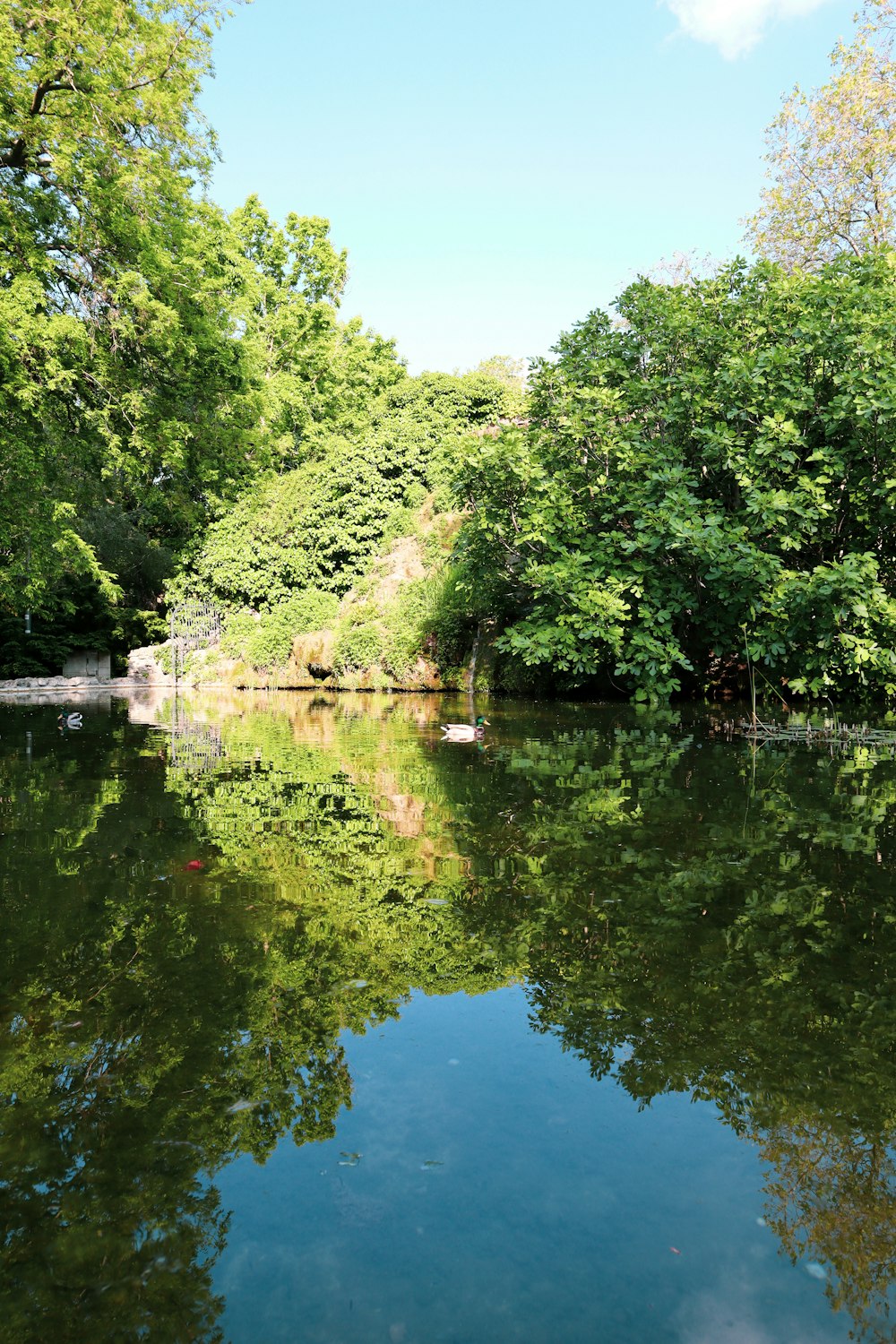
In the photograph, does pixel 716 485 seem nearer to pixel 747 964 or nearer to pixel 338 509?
pixel 747 964

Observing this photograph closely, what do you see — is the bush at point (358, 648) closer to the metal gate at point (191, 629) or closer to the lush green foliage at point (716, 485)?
the metal gate at point (191, 629)

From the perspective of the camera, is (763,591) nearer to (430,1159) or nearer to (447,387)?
(430,1159)

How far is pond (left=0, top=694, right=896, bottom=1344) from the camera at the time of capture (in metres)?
1.75

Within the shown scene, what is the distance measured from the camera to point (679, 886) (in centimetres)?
425

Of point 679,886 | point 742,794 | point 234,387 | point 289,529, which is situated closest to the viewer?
point 679,886

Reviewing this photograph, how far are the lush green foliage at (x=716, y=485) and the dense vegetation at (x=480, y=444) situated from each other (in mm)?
54

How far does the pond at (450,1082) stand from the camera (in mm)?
1754

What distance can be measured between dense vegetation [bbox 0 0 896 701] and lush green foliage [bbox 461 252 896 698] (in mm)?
54

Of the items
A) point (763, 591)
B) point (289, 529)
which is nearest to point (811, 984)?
point (763, 591)

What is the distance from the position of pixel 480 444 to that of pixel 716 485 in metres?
3.97

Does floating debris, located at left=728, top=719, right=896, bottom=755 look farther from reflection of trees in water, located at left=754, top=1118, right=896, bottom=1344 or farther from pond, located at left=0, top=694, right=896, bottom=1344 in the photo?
→ reflection of trees in water, located at left=754, top=1118, right=896, bottom=1344

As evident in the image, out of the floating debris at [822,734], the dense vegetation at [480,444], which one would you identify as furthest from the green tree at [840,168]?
the floating debris at [822,734]

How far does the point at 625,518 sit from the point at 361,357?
30.4m

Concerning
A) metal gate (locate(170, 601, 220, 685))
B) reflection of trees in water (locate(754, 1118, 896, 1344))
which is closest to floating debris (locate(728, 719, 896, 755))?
reflection of trees in water (locate(754, 1118, 896, 1344))
